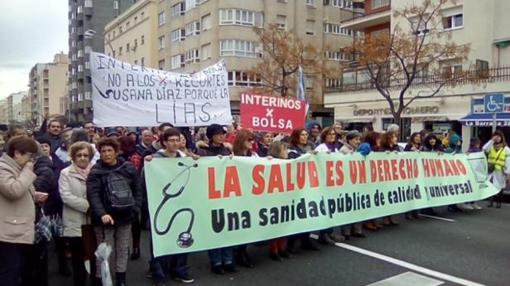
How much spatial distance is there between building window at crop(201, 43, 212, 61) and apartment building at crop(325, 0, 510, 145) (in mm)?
16973

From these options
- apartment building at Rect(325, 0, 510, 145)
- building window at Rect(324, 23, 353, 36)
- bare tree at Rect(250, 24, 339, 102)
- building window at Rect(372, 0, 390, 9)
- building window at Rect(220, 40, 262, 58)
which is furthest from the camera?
building window at Rect(324, 23, 353, 36)

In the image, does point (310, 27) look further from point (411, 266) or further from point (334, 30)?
point (411, 266)

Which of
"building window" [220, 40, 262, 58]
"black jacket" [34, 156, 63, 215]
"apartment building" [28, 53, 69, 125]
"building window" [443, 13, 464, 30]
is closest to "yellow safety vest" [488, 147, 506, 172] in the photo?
"black jacket" [34, 156, 63, 215]

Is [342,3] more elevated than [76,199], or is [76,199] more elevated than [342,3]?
[342,3]

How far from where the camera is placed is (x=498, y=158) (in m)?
11.1

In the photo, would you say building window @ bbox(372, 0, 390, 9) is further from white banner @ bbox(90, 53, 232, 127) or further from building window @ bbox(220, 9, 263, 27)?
white banner @ bbox(90, 53, 232, 127)

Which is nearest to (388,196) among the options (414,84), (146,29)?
(414,84)

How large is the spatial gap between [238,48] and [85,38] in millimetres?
48201

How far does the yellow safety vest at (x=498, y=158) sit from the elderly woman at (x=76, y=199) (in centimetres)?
914

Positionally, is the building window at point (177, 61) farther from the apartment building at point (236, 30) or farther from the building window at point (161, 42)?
the building window at point (161, 42)

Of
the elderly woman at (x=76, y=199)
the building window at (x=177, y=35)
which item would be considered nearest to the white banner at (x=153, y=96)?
the elderly woman at (x=76, y=199)

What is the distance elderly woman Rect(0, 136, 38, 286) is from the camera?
4285mm

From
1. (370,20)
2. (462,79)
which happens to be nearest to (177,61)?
(370,20)

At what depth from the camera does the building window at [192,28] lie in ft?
160
